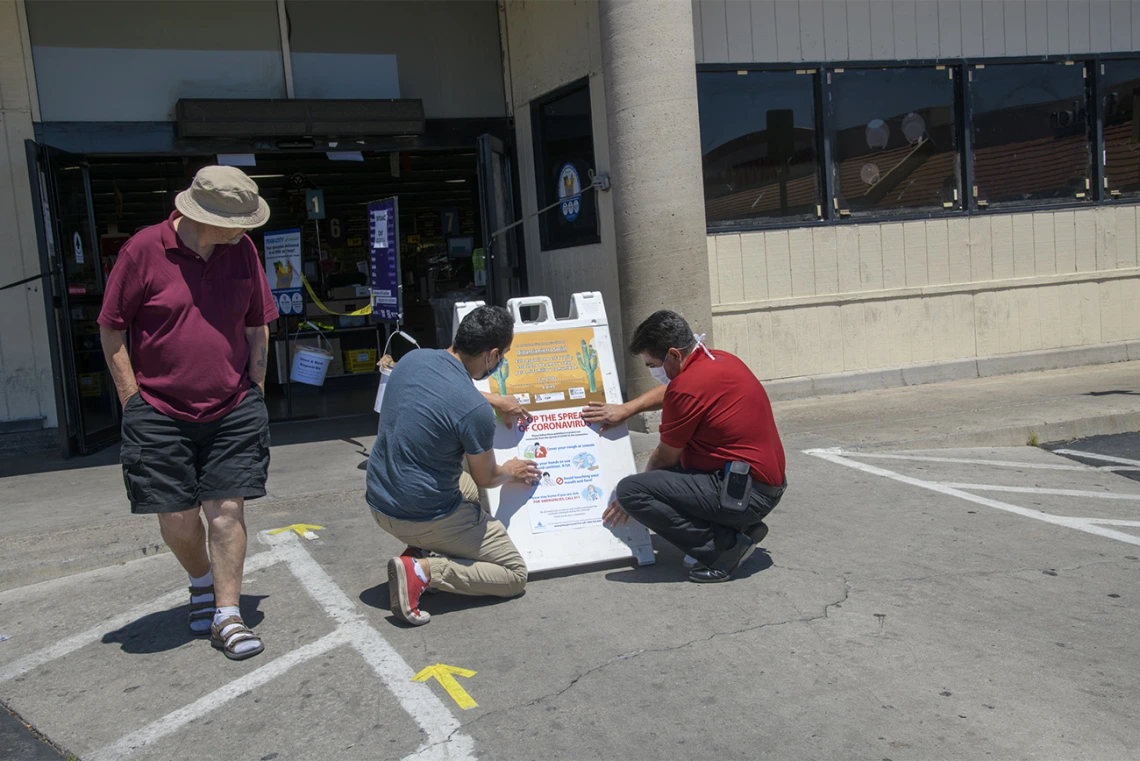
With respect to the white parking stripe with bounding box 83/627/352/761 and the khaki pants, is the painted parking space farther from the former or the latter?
the khaki pants

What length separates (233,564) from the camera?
14.4 feet

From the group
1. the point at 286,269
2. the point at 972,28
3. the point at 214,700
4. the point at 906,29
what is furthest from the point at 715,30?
the point at 214,700

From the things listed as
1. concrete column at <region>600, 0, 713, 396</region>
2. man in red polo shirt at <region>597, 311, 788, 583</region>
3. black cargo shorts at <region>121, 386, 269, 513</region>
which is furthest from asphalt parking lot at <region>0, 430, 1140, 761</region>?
concrete column at <region>600, 0, 713, 396</region>

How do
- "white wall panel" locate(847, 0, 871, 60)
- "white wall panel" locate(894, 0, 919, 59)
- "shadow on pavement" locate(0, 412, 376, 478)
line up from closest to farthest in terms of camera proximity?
"shadow on pavement" locate(0, 412, 376, 478), "white wall panel" locate(847, 0, 871, 60), "white wall panel" locate(894, 0, 919, 59)

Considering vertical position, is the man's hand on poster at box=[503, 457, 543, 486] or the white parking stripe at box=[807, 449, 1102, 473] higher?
the man's hand on poster at box=[503, 457, 543, 486]

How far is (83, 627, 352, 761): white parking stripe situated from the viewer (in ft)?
11.8

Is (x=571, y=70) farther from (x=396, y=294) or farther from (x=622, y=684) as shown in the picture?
(x=622, y=684)

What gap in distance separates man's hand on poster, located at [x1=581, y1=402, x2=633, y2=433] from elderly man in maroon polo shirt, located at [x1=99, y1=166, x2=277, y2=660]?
1667 mm

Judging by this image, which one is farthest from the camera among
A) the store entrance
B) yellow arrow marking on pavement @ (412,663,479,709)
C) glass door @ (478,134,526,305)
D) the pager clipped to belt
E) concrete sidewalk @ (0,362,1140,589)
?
glass door @ (478,134,526,305)

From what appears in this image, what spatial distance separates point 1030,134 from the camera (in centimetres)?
1073

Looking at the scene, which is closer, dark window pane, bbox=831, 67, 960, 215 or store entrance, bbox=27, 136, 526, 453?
store entrance, bbox=27, 136, 526, 453

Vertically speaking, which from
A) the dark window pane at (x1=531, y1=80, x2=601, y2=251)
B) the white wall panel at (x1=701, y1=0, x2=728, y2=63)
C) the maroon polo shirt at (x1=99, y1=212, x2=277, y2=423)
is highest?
the white wall panel at (x1=701, y1=0, x2=728, y2=63)

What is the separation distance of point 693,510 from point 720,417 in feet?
1.57

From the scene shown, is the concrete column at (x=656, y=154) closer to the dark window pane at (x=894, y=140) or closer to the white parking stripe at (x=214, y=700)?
the dark window pane at (x=894, y=140)
